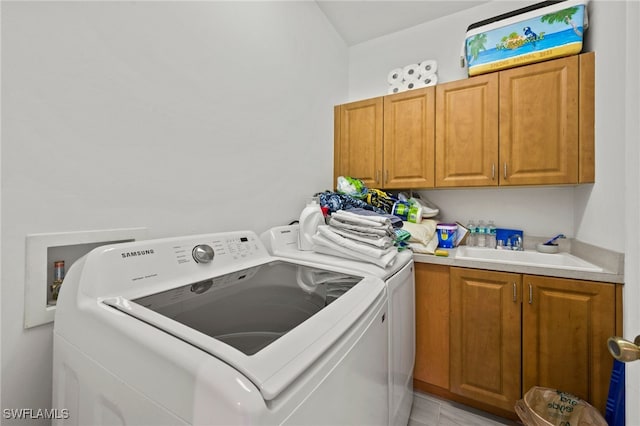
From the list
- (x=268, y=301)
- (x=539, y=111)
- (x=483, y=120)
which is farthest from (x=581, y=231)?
(x=268, y=301)

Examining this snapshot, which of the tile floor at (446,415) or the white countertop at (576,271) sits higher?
the white countertop at (576,271)

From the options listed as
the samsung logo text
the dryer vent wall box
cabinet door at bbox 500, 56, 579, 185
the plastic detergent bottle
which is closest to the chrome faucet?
cabinet door at bbox 500, 56, 579, 185

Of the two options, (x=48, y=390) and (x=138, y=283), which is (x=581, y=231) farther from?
(x=48, y=390)

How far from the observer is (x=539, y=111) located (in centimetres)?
162

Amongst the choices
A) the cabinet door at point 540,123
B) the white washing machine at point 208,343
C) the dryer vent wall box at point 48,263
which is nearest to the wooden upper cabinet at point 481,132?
the cabinet door at point 540,123

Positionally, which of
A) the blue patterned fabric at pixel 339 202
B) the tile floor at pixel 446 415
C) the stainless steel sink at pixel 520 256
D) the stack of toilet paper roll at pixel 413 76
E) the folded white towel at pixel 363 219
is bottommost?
the tile floor at pixel 446 415

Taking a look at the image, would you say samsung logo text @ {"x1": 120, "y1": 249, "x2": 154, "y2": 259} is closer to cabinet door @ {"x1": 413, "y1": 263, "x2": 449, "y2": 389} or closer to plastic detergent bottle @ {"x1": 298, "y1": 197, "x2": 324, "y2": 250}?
plastic detergent bottle @ {"x1": 298, "y1": 197, "x2": 324, "y2": 250}

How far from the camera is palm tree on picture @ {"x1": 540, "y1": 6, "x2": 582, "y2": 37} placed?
1.51 metres

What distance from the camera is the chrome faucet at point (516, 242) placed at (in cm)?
188

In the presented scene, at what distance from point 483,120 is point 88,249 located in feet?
7.42

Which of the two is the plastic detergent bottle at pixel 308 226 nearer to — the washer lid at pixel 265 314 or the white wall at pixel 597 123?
the washer lid at pixel 265 314

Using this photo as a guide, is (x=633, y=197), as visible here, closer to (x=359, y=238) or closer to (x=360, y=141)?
(x=359, y=238)

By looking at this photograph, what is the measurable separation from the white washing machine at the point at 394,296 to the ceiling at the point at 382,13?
189 cm

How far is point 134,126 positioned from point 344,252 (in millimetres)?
992
